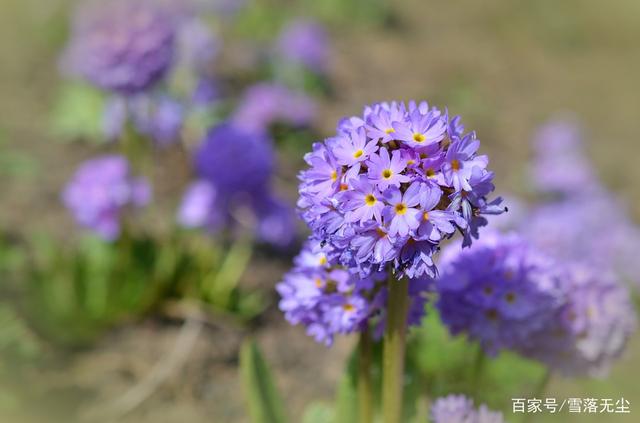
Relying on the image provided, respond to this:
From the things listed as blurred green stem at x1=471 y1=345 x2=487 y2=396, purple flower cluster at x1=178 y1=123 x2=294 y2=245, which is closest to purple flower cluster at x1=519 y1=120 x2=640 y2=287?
purple flower cluster at x1=178 y1=123 x2=294 y2=245

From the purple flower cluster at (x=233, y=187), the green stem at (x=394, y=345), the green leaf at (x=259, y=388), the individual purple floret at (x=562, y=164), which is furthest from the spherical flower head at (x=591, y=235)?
the green stem at (x=394, y=345)

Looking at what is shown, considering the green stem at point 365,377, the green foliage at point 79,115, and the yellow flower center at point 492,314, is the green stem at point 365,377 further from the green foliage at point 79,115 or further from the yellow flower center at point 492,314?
the green foliage at point 79,115

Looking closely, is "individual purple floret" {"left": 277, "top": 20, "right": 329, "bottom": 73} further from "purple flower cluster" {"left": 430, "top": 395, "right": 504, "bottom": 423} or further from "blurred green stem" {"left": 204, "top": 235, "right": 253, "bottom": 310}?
"purple flower cluster" {"left": 430, "top": 395, "right": 504, "bottom": 423}

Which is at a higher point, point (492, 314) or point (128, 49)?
point (128, 49)

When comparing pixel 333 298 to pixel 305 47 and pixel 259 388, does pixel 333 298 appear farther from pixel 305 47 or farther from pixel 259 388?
pixel 305 47

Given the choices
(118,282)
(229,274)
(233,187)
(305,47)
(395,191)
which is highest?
(305,47)

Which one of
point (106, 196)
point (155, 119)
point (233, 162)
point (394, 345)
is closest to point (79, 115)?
point (155, 119)

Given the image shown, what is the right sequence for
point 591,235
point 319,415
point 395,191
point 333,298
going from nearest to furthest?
point 395,191
point 333,298
point 319,415
point 591,235

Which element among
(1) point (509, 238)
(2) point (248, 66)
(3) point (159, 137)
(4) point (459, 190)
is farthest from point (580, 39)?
(4) point (459, 190)
